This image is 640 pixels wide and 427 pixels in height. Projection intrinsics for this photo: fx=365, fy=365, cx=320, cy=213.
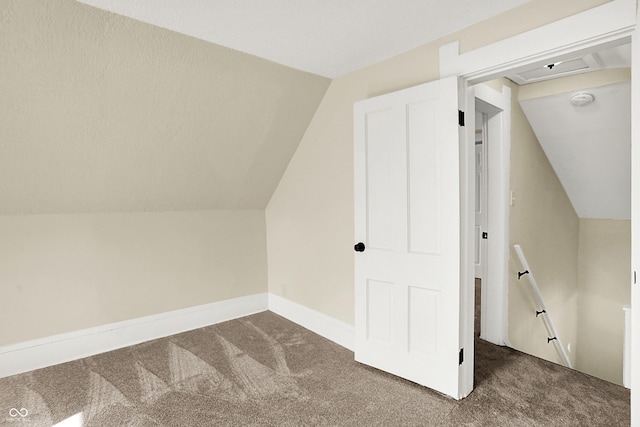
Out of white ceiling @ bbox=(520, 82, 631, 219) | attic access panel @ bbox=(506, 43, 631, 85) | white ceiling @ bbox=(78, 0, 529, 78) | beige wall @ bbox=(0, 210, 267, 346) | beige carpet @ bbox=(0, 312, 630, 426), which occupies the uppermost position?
white ceiling @ bbox=(78, 0, 529, 78)

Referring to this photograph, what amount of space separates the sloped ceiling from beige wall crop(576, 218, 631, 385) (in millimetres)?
3652

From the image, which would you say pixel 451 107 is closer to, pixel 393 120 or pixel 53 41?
pixel 393 120

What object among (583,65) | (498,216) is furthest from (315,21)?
(583,65)

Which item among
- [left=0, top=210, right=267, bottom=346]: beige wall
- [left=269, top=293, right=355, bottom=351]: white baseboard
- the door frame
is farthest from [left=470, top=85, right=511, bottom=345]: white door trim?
[left=0, top=210, right=267, bottom=346]: beige wall

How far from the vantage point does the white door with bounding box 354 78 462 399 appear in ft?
7.43

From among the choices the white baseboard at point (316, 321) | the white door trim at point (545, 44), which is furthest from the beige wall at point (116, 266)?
the white door trim at point (545, 44)

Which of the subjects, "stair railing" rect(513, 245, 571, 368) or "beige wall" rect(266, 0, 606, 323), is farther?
"stair railing" rect(513, 245, 571, 368)

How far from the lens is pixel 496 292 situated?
10.0ft

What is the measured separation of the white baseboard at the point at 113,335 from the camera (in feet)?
8.92

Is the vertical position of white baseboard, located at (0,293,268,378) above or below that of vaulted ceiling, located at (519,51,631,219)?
below

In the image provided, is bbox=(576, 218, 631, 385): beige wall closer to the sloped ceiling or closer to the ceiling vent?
the ceiling vent

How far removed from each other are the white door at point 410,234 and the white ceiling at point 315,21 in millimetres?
345

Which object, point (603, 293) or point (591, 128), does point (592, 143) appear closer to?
point (591, 128)

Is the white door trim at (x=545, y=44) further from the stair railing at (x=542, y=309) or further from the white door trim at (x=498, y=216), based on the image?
the stair railing at (x=542, y=309)
